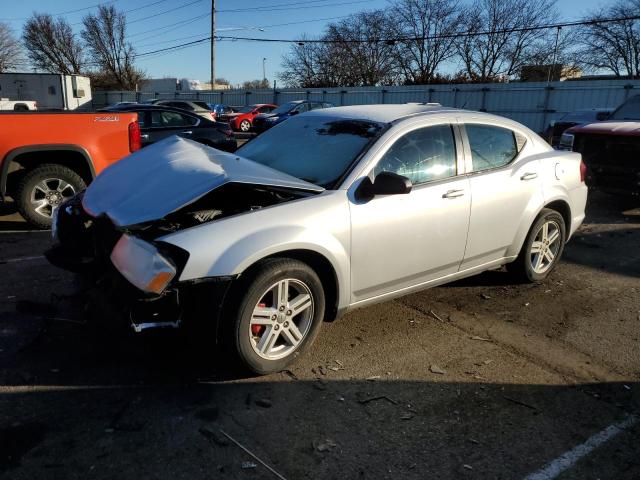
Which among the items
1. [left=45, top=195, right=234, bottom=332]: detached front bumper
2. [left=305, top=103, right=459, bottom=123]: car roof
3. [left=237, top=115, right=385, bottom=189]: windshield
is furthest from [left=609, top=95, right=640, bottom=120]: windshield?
[left=45, top=195, right=234, bottom=332]: detached front bumper

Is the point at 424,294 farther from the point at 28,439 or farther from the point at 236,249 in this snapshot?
the point at 28,439

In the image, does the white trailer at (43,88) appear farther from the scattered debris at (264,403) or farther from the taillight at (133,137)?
the scattered debris at (264,403)

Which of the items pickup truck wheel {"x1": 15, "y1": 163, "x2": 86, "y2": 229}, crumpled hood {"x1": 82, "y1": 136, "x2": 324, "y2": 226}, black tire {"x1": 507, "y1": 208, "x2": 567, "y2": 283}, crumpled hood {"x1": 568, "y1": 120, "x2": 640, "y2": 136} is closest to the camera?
crumpled hood {"x1": 82, "y1": 136, "x2": 324, "y2": 226}

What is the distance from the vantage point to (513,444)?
274 centimetres

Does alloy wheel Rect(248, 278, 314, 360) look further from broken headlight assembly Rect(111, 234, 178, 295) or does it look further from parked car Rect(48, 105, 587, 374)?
broken headlight assembly Rect(111, 234, 178, 295)

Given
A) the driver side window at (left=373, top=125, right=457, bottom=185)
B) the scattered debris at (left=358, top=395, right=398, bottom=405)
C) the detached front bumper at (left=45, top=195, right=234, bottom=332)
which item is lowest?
the scattered debris at (left=358, top=395, right=398, bottom=405)

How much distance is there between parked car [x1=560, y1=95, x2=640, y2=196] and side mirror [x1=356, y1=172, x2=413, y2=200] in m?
6.11

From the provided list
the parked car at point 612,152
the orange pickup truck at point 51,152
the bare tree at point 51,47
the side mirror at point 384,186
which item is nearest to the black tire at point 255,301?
the side mirror at point 384,186

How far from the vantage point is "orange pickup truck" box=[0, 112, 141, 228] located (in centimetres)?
627

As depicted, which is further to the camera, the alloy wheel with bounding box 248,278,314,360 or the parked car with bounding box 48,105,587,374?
the alloy wheel with bounding box 248,278,314,360

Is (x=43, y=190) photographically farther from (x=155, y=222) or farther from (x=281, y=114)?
(x=281, y=114)

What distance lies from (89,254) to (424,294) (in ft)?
9.50

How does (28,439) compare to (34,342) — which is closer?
(28,439)

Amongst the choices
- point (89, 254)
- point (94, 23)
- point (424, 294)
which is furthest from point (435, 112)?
point (94, 23)
